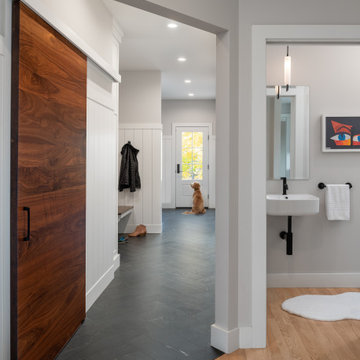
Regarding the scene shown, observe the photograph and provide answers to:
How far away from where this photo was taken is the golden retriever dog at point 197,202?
Answer: 898 centimetres

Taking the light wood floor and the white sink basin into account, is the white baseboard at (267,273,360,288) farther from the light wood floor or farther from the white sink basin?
the white sink basin

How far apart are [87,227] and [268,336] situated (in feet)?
5.27

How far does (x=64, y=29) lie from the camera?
7.79 ft

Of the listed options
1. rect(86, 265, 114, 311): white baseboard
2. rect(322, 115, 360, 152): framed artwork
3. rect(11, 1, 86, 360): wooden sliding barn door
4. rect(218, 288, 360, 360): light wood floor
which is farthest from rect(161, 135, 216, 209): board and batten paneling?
rect(11, 1, 86, 360): wooden sliding barn door

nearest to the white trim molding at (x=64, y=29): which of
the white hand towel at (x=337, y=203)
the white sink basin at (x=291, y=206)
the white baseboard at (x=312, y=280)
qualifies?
the white sink basin at (x=291, y=206)

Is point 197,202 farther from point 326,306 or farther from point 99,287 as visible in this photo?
point 326,306

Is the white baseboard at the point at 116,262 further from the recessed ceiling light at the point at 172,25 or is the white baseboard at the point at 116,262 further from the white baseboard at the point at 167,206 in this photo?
the white baseboard at the point at 167,206

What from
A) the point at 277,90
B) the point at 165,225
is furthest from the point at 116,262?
the point at 165,225

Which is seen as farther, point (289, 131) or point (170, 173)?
point (170, 173)

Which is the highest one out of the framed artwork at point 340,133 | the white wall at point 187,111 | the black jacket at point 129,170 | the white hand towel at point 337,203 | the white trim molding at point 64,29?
the white wall at point 187,111

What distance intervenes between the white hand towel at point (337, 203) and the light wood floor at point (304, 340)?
106cm

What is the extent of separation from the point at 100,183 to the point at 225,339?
1777 millimetres

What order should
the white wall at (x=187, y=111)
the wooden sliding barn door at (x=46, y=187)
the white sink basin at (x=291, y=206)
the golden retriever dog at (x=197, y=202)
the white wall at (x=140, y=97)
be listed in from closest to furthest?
the wooden sliding barn door at (x=46, y=187)
the white sink basin at (x=291, y=206)
the white wall at (x=140, y=97)
the golden retriever dog at (x=197, y=202)
the white wall at (x=187, y=111)

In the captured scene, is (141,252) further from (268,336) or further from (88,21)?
(88,21)
